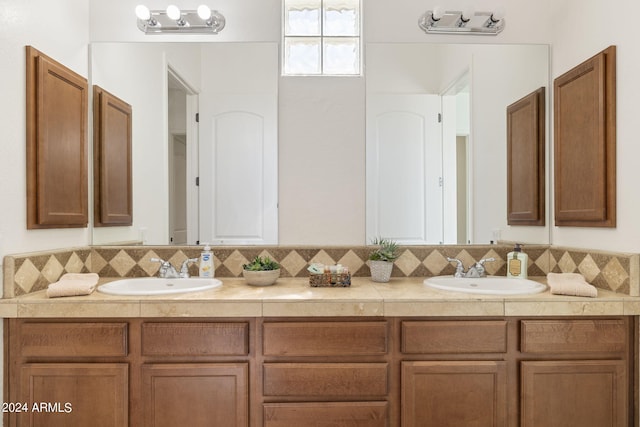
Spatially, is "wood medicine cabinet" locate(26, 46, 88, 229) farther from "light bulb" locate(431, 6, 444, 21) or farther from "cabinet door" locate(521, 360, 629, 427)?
"cabinet door" locate(521, 360, 629, 427)

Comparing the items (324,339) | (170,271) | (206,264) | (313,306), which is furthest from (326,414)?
(170,271)

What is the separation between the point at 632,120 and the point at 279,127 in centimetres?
160

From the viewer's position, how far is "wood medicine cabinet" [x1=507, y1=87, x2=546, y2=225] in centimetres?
214

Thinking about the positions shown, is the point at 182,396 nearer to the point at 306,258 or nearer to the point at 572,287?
the point at 306,258

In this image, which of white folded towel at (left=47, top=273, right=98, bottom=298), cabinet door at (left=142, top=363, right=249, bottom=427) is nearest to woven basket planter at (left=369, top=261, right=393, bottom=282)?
cabinet door at (left=142, top=363, right=249, bottom=427)

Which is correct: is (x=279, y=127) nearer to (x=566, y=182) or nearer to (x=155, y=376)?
(x=155, y=376)

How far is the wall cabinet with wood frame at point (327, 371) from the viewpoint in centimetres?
155

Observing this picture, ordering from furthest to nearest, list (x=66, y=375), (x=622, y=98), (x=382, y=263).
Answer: (x=382, y=263) < (x=622, y=98) < (x=66, y=375)

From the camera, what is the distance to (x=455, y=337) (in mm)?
1569

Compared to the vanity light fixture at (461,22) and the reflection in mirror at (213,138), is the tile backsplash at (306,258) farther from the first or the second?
the vanity light fixture at (461,22)

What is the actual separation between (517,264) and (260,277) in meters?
1.29

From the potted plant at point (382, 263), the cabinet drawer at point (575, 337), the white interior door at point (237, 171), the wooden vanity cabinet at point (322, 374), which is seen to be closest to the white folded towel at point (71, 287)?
the white interior door at point (237, 171)

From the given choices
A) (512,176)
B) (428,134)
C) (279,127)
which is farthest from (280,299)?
(512,176)

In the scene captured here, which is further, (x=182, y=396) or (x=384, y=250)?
(x=384, y=250)
